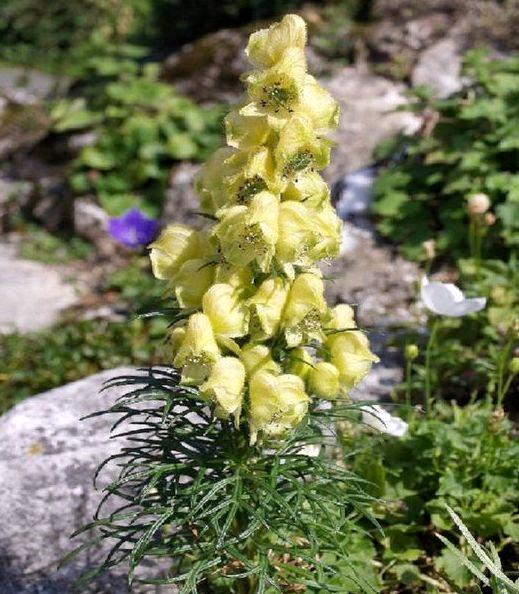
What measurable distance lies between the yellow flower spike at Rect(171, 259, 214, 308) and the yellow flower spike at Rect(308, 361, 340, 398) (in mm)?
298

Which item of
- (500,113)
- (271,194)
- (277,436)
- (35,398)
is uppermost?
(271,194)

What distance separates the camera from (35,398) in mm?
3129

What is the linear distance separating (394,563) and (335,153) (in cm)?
328

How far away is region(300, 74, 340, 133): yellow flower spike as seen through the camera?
1.71 metres

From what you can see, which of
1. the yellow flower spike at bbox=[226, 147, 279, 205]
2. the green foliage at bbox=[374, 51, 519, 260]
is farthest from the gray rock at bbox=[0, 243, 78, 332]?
the yellow flower spike at bbox=[226, 147, 279, 205]

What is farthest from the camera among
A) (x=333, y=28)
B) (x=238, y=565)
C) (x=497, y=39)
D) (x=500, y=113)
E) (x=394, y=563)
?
(x=333, y=28)

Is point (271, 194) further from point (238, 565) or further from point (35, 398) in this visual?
point (35, 398)

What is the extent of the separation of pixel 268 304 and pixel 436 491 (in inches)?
49.1

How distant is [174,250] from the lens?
1847mm

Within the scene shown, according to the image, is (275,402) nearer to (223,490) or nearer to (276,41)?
(223,490)

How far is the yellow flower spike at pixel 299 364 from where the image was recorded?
1.90 metres

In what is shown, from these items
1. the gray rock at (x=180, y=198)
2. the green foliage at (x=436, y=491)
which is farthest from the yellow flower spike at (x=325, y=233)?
the gray rock at (x=180, y=198)

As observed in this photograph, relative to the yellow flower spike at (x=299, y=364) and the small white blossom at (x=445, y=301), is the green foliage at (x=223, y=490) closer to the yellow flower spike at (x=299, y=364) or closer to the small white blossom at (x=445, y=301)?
the yellow flower spike at (x=299, y=364)

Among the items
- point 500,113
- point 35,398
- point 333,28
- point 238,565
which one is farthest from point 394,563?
point 333,28
